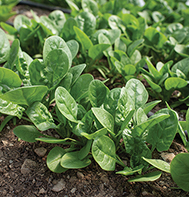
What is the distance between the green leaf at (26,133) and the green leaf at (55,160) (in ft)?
0.40

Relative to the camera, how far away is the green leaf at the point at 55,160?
96 centimetres

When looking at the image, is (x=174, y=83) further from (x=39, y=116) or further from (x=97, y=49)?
(x=39, y=116)

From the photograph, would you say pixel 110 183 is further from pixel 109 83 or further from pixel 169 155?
pixel 109 83

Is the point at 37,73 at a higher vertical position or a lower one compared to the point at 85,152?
higher

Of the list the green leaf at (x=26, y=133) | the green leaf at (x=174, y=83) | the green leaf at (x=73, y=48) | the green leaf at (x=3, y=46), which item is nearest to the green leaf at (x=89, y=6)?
the green leaf at (x=73, y=48)

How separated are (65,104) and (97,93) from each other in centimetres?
17

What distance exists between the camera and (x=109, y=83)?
1.63m

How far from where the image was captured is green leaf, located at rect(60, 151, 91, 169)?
92 cm

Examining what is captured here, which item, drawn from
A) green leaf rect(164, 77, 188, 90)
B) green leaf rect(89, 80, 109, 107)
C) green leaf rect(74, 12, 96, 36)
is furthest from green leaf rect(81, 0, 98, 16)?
green leaf rect(89, 80, 109, 107)

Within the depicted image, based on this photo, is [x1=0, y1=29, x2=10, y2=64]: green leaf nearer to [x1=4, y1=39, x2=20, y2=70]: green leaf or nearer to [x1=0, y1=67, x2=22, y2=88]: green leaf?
[x1=4, y1=39, x2=20, y2=70]: green leaf

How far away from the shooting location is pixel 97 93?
3.44 ft

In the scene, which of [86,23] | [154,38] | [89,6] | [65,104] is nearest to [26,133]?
[65,104]

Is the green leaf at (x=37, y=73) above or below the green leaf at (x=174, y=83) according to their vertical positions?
above

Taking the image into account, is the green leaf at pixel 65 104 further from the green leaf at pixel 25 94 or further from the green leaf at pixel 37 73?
the green leaf at pixel 37 73
